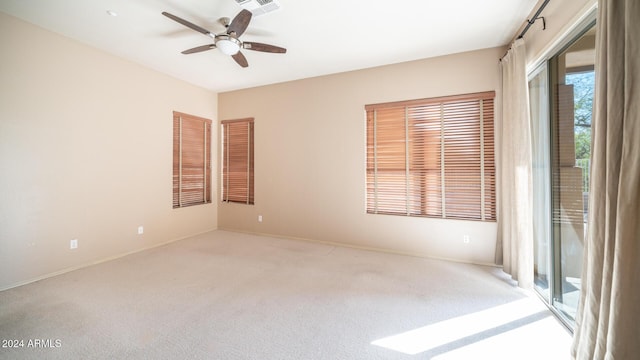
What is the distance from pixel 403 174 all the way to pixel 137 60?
4.61 m

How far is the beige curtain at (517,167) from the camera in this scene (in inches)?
107

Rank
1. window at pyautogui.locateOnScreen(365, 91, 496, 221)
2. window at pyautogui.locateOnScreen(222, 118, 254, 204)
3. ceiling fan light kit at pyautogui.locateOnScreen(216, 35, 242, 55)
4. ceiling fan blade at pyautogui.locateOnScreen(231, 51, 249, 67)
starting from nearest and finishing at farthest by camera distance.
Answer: ceiling fan light kit at pyautogui.locateOnScreen(216, 35, 242, 55), ceiling fan blade at pyautogui.locateOnScreen(231, 51, 249, 67), window at pyautogui.locateOnScreen(365, 91, 496, 221), window at pyautogui.locateOnScreen(222, 118, 254, 204)

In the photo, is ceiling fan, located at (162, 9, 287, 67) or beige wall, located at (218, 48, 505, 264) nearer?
ceiling fan, located at (162, 9, 287, 67)

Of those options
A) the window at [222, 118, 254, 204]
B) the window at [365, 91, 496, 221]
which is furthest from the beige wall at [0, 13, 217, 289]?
the window at [365, 91, 496, 221]

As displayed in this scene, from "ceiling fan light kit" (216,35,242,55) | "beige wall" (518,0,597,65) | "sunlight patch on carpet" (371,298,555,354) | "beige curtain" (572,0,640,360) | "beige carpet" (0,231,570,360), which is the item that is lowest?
"sunlight patch on carpet" (371,298,555,354)

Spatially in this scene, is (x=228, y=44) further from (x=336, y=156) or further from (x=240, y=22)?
(x=336, y=156)

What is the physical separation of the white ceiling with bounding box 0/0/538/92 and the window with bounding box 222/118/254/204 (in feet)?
4.90

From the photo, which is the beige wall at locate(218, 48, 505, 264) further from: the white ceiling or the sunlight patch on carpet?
the sunlight patch on carpet

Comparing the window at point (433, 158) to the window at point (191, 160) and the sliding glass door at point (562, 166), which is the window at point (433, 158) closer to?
the sliding glass door at point (562, 166)

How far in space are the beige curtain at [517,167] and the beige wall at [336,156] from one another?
53cm

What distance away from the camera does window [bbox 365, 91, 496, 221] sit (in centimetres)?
357

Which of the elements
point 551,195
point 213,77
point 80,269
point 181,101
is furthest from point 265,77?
point 551,195

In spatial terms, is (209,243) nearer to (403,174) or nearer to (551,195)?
(403,174)

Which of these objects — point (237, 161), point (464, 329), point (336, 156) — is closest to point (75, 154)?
point (237, 161)
